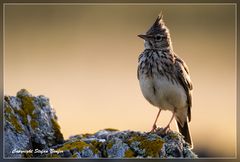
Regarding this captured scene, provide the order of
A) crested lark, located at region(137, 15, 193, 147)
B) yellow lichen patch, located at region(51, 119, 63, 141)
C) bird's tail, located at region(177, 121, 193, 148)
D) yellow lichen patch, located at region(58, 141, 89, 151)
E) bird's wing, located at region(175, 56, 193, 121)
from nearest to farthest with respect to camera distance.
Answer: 1. yellow lichen patch, located at region(58, 141, 89, 151)
2. yellow lichen patch, located at region(51, 119, 63, 141)
3. crested lark, located at region(137, 15, 193, 147)
4. bird's wing, located at region(175, 56, 193, 121)
5. bird's tail, located at region(177, 121, 193, 148)

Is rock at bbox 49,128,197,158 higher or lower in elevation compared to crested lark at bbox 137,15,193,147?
lower

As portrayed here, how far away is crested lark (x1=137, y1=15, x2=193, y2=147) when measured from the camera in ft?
17.4

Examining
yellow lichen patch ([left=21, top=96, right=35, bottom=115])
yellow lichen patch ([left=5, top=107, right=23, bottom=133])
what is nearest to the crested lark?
yellow lichen patch ([left=21, top=96, right=35, bottom=115])

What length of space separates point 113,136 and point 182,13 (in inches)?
52.2

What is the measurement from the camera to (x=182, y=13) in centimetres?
571

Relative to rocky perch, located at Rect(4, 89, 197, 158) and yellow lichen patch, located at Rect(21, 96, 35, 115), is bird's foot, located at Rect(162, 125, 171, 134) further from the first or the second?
yellow lichen patch, located at Rect(21, 96, 35, 115)

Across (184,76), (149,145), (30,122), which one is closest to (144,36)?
(184,76)

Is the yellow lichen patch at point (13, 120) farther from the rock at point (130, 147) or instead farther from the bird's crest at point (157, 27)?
the bird's crest at point (157, 27)

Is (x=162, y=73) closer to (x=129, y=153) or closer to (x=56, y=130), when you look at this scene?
(x=129, y=153)

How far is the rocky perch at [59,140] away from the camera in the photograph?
509cm

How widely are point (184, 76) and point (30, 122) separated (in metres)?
1.32

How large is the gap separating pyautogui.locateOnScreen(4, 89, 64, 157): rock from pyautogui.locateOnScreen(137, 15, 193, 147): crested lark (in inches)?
31.5

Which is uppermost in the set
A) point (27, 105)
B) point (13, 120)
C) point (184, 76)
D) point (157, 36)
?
point (157, 36)

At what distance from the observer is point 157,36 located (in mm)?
5402
